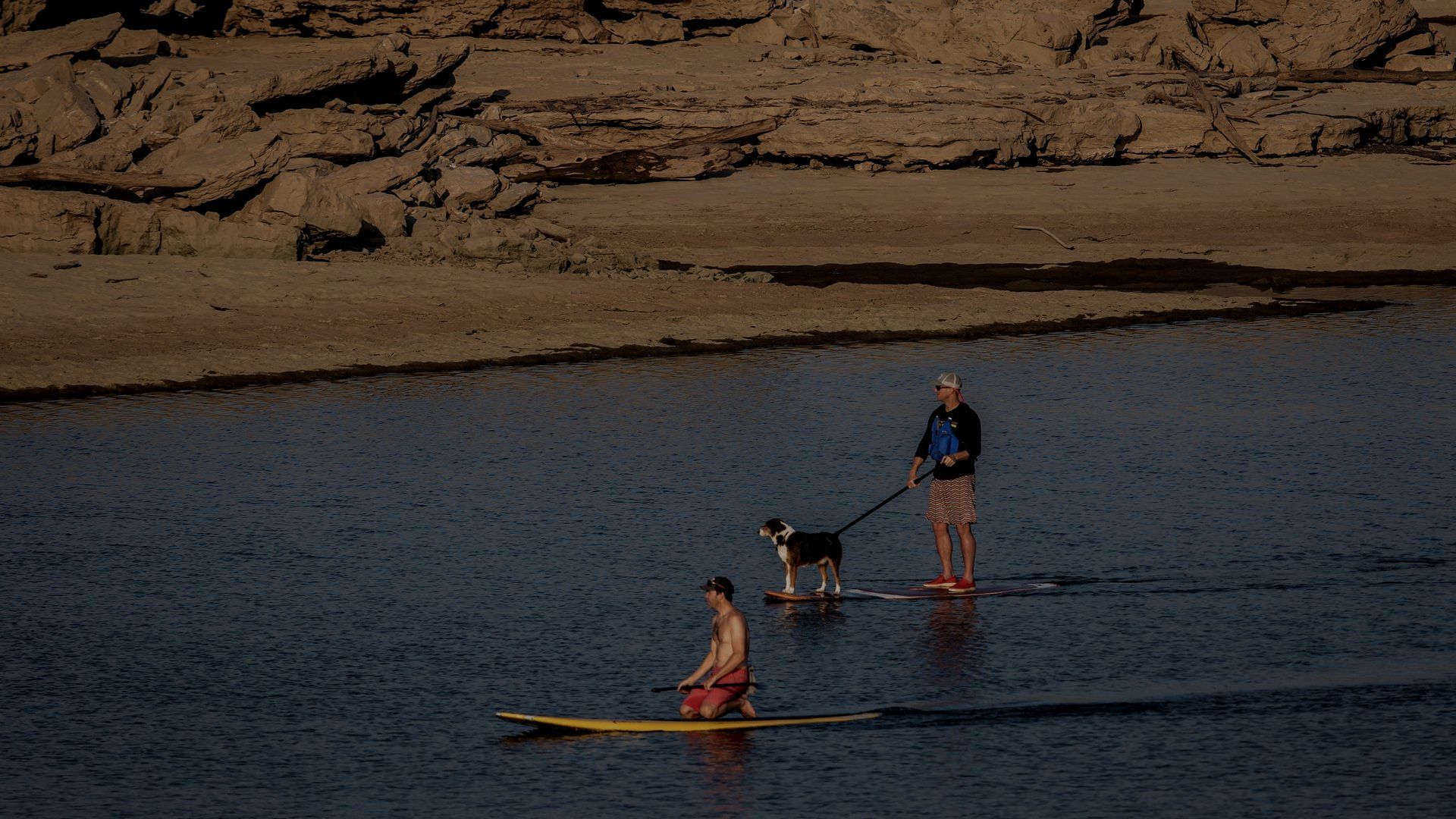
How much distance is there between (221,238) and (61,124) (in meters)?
4.42

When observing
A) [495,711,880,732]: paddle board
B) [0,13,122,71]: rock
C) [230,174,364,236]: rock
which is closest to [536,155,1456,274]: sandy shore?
[230,174,364,236]: rock

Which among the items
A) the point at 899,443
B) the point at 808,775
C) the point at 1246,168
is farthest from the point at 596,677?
the point at 1246,168

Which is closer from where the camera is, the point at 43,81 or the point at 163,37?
the point at 43,81

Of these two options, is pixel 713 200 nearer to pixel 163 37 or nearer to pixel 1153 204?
pixel 1153 204

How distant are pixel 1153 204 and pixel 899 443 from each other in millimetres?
17420

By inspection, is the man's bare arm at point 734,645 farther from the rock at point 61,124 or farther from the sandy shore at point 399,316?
the rock at point 61,124

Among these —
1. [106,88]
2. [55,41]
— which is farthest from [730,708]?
[55,41]

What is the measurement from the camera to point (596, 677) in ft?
43.5

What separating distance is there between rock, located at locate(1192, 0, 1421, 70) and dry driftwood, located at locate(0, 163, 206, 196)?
2833 cm

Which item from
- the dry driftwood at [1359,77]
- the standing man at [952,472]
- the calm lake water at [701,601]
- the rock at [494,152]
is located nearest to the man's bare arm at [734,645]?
the calm lake water at [701,601]

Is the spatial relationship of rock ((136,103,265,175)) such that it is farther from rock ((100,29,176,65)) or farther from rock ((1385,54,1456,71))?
rock ((1385,54,1456,71))

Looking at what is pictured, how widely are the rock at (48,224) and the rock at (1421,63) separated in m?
34.3

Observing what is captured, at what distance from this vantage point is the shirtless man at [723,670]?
12047 mm

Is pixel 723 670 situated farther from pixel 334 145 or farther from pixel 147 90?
pixel 147 90
